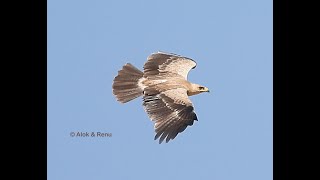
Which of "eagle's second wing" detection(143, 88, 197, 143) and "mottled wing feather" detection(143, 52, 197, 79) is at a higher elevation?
"mottled wing feather" detection(143, 52, 197, 79)

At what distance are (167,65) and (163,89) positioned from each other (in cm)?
50

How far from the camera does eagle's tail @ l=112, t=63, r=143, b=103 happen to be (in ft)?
29.6

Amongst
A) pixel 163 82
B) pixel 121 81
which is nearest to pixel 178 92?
pixel 163 82

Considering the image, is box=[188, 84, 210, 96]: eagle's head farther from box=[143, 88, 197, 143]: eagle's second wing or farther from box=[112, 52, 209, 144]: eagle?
box=[143, 88, 197, 143]: eagle's second wing

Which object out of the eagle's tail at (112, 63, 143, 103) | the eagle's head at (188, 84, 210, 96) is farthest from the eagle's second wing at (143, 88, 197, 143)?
the eagle's tail at (112, 63, 143, 103)

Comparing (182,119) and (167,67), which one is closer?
(182,119)

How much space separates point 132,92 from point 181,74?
2.12 ft

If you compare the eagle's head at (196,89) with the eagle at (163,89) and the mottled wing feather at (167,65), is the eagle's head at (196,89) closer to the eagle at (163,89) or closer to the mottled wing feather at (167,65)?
the eagle at (163,89)

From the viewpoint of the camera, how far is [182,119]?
27.0 feet

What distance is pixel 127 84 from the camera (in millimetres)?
9062

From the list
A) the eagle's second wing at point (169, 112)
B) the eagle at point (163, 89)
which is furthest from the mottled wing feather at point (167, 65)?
the eagle's second wing at point (169, 112)

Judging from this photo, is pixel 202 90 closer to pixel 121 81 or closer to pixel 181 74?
pixel 181 74

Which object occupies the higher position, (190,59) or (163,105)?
(190,59)

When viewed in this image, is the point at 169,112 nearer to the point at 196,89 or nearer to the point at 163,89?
the point at 163,89
